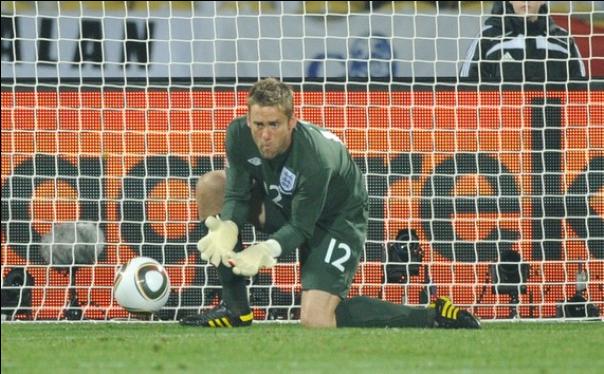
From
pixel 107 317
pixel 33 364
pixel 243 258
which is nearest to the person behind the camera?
pixel 33 364

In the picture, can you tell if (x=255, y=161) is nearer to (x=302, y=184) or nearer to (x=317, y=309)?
(x=302, y=184)

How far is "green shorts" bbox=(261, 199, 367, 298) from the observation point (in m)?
9.01

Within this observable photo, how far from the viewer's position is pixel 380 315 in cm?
913

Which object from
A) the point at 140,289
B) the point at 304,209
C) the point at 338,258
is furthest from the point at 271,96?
the point at 140,289

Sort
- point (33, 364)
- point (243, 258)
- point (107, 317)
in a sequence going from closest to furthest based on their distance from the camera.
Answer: point (33, 364)
point (243, 258)
point (107, 317)

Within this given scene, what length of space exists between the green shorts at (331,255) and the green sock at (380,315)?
0.38 ft

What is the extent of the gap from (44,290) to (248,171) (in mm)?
2199

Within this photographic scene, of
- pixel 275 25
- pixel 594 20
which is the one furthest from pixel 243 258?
pixel 594 20

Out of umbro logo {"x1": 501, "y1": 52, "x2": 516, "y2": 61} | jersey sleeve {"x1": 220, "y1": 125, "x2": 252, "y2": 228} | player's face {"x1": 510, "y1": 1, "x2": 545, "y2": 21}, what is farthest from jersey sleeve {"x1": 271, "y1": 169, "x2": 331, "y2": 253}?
player's face {"x1": 510, "y1": 1, "x2": 545, "y2": 21}

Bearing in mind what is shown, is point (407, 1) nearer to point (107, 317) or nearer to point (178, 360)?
point (107, 317)

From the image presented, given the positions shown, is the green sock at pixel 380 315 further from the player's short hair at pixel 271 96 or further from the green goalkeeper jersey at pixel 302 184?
the player's short hair at pixel 271 96

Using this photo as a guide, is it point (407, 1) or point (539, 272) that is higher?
point (407, 1)

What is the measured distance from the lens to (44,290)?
34.2ft

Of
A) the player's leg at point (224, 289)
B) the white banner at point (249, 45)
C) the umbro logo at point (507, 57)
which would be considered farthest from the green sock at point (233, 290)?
the white banner at point (249, 45)
